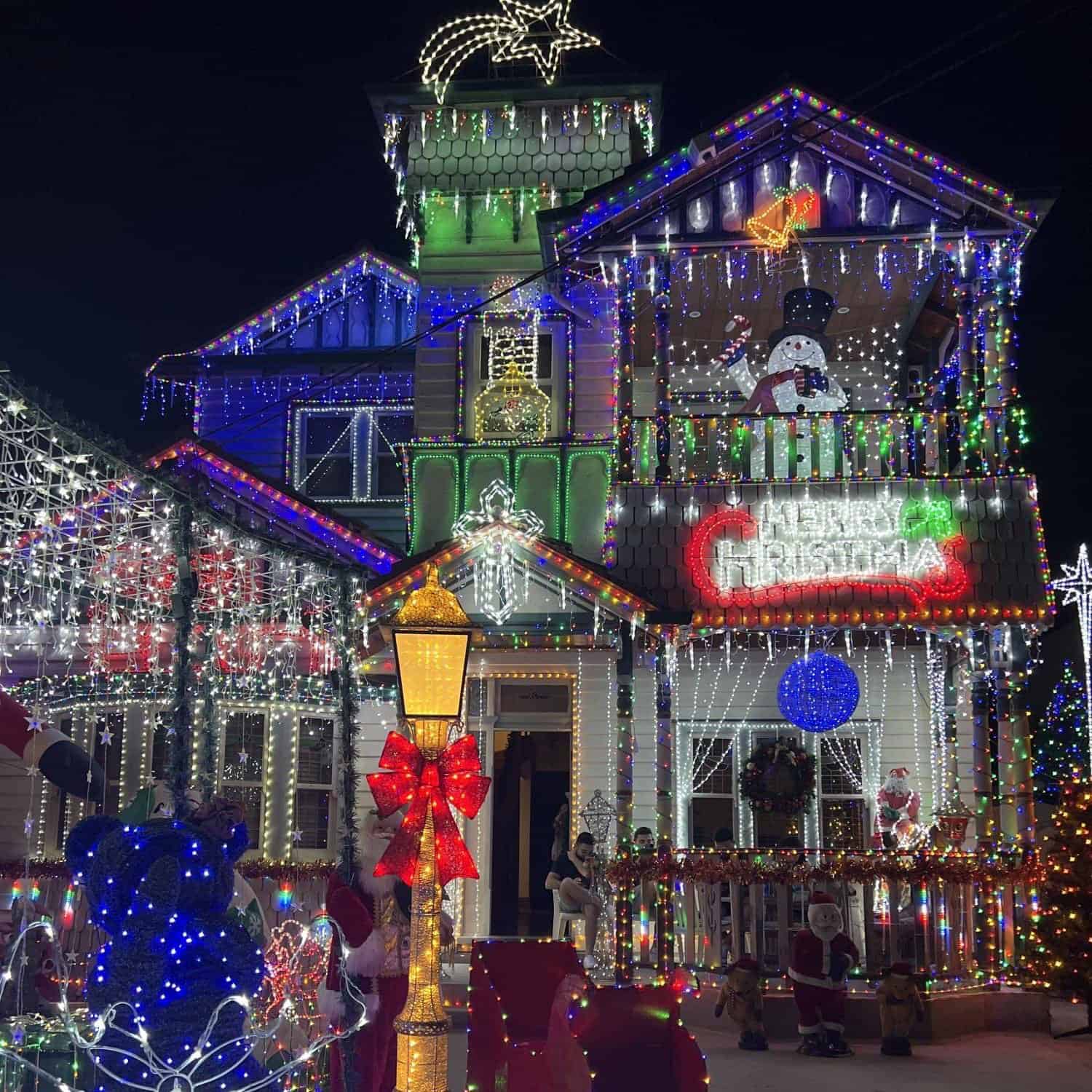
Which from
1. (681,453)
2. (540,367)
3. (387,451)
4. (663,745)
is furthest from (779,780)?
(387,451)

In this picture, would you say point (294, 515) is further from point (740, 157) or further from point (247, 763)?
point (740, 157)

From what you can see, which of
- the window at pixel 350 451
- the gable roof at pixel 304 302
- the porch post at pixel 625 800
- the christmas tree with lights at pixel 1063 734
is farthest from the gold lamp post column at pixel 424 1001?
the christmas tree with lights at pixel 1063 734

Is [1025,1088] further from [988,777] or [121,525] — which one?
[121,525]

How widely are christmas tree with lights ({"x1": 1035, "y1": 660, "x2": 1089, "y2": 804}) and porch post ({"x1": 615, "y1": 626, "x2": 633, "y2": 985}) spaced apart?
13.8m

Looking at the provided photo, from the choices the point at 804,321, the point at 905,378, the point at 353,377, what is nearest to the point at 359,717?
the point at 353,377

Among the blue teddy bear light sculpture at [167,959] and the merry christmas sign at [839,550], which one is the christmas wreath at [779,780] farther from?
the blue teddy bear light sculpture at [167,959]

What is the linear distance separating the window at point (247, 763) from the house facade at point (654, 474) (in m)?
0.04

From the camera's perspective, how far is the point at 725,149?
15.9 metres

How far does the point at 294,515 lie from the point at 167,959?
12.2 meters

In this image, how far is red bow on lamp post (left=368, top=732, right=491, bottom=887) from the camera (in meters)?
7.22

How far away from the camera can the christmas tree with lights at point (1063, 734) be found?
2650 centimetres

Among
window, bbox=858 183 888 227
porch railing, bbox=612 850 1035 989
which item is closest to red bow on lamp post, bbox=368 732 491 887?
porch railing, bbox=612 850 1035 989

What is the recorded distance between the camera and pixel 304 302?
20.6 metres

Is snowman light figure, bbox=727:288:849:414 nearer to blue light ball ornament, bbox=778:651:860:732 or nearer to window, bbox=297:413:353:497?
blue light ball ornament, bbox=778:651:860:732
